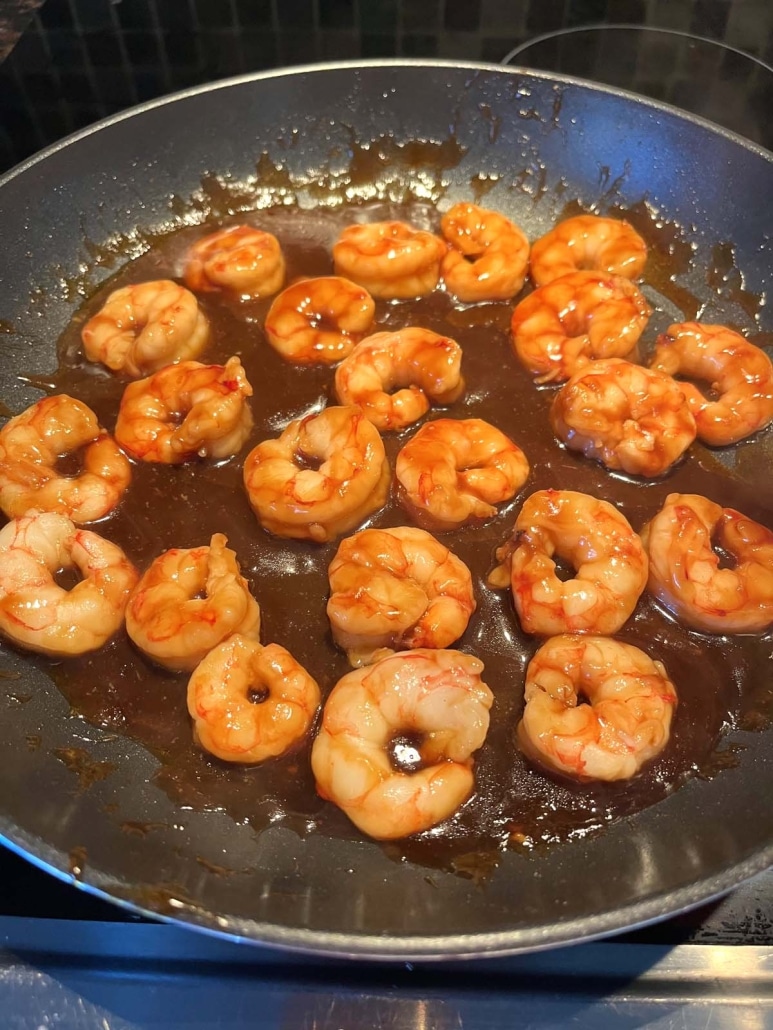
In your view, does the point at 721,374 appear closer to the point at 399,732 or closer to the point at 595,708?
the point at 595,708

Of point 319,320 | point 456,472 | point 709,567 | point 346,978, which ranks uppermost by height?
point 319,320

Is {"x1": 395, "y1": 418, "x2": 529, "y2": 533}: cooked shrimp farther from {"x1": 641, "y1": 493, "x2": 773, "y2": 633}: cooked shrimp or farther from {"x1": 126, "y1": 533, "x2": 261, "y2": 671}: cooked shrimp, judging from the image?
{"x1": 126, "y1": 533, "x2": 261, "y2": 671}: cooked shrimp

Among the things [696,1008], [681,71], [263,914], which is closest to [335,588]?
[263,914]

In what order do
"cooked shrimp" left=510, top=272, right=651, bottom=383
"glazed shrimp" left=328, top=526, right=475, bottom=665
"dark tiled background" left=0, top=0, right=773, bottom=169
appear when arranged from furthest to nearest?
"dark tiled background" left=0, top=0, right=773, bottom=169 < "cooked shrimp" left=510, top=272, right=651, bottom=383 < "glazed shrimp" left=328, top=526, right=475, bottom=665

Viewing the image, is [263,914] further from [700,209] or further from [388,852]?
[700,209]

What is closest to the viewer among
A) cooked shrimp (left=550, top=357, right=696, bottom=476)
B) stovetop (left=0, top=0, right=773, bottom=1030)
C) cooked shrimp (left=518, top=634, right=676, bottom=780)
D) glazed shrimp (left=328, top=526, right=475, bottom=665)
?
stovetop (left=0, top=0, right=773, bottom=1030)

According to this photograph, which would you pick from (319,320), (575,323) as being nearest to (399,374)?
(319,320)

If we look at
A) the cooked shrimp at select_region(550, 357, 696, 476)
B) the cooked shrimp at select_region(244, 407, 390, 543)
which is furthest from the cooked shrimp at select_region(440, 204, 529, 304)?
the cooked shrimp at select_region(244, 407, 390, 543)
